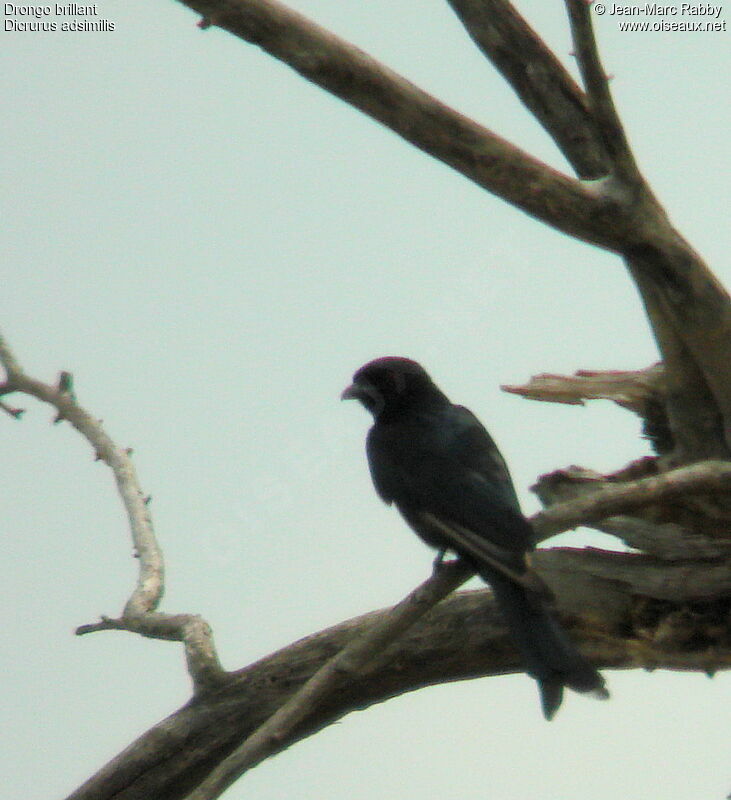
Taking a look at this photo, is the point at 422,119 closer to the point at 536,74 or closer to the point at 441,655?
the point at 536,74

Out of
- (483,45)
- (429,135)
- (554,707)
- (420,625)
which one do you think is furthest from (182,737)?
(483,45)

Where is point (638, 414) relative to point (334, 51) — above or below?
below

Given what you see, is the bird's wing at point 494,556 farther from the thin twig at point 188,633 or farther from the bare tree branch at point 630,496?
the thin twig at point 188,633

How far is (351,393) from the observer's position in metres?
6.54

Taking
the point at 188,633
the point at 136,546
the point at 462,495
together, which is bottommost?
the point at 188,633

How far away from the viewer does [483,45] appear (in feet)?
17.0

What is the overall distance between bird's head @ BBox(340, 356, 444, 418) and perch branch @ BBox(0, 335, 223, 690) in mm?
1186

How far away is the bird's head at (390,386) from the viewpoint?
6418 millimetres

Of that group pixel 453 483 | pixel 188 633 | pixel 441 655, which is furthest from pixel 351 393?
pixel 188 633

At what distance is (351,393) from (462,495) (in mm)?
1255

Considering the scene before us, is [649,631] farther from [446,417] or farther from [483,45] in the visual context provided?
[483,45]

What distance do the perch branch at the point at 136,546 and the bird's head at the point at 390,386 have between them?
1.19m

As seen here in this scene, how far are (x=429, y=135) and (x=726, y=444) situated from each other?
1.94 metres

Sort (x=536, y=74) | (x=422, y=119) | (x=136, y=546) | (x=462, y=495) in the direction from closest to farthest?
1. (x=422, y=119)
2. (x=536, y=74)
3. (x=462, y=495)
4. (x=136, y=546)
